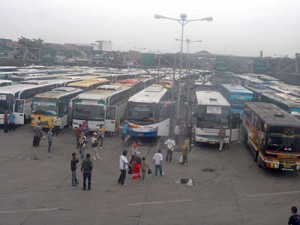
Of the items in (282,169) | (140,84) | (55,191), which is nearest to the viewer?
(55,191)

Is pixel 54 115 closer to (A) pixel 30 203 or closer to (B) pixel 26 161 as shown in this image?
(B) pixel 26 161

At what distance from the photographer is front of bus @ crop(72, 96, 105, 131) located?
24297 mm

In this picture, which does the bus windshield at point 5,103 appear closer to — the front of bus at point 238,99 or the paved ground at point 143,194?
the paved ground at point 143,194

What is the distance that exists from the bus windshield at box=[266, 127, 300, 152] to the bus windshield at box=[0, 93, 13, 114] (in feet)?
52.0

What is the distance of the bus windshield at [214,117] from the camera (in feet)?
73.2

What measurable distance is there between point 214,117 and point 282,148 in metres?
5.94

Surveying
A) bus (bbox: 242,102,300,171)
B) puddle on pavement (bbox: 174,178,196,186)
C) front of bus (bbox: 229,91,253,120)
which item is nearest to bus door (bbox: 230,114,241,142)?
bus (bbox: 242,102,300,171)

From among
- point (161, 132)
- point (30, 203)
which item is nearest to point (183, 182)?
point (30, 203)

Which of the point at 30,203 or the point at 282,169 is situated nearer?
the point at 30,203

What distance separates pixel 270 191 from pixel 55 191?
7537 mm

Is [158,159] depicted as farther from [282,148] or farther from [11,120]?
[11,120]

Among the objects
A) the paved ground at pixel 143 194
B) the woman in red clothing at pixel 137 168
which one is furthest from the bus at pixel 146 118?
the woman in red clothing at pixel 137 168

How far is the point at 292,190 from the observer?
1516cm

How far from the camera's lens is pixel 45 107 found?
2477 centimetres
